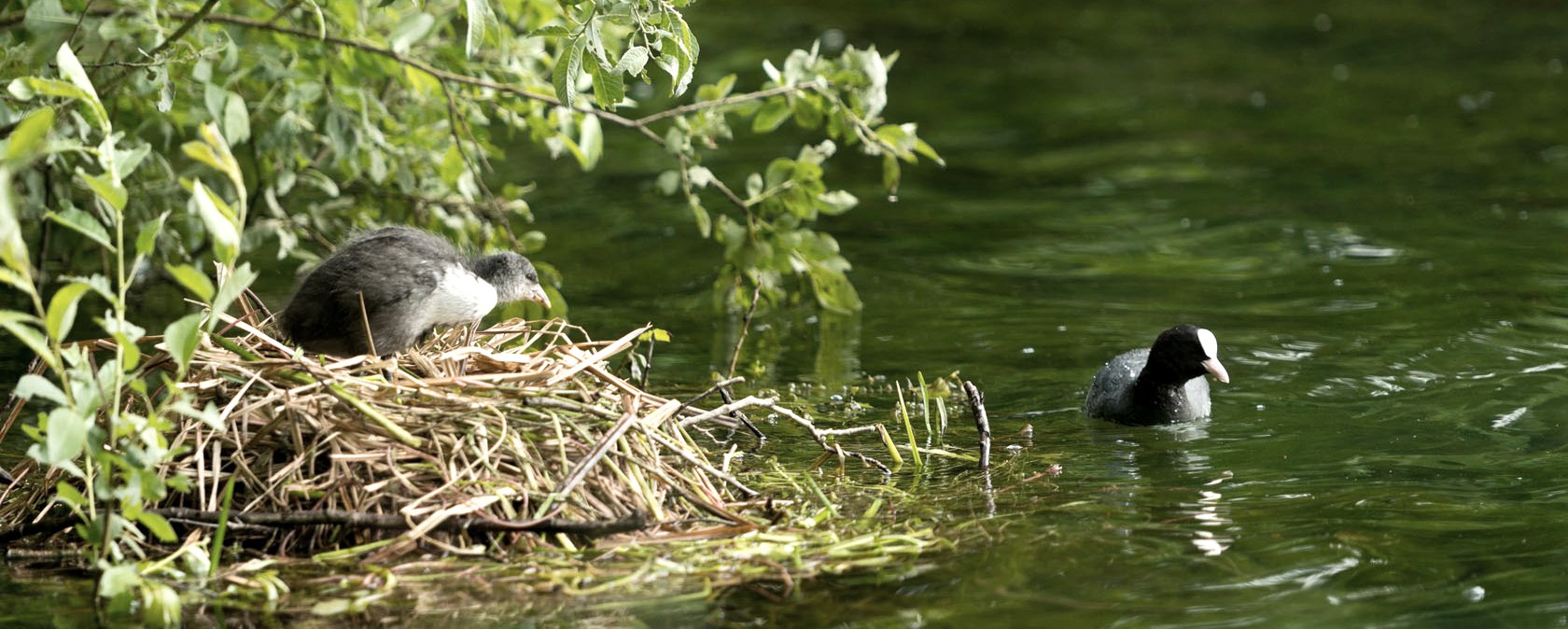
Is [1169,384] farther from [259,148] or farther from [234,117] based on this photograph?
[259,148]

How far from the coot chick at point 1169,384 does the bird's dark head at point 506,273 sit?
2.65 m

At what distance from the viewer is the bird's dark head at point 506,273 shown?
269 inches

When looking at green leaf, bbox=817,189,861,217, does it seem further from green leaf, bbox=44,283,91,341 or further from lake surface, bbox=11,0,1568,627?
green leaf, bbox=44,283,91,341

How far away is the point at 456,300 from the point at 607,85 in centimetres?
93

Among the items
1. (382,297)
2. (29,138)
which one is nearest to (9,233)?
(29,138)

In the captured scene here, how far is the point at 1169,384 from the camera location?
776 cm

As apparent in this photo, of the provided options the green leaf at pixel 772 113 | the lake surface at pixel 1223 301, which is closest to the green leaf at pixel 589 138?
the green leaf at pixel 772 113

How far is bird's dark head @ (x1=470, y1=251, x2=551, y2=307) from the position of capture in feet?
22.4

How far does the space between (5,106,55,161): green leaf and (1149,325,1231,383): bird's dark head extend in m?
4.92

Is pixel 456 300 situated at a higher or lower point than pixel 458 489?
higher

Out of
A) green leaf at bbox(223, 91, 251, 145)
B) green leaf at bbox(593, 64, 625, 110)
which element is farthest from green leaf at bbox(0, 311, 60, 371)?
green leaf at bbox(223, 91, 251, 145)

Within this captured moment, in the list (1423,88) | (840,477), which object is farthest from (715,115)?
(1423,88)

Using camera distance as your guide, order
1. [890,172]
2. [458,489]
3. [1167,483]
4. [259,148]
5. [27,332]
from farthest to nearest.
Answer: [259,148], [890,172], [1167,483], [458,489], [27,332]

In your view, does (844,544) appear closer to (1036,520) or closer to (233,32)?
(1036,520)
